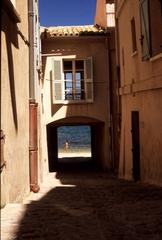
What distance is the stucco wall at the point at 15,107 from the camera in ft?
27.0

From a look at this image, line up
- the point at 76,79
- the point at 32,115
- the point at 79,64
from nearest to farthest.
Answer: the point at 32,115 → the point at 76,79 → the point at 79,64

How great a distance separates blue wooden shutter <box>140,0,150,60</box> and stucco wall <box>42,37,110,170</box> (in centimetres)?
828

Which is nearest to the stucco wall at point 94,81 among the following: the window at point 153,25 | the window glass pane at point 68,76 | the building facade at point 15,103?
the window glass pane at point 68,76

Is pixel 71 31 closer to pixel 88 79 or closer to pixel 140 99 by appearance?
pixel 88 79

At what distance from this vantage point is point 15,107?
9.70 metres

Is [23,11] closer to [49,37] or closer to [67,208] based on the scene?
[67,208]

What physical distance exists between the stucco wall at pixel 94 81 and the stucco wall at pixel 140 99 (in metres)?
3.80

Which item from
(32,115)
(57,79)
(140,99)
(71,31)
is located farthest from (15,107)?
(71,31)

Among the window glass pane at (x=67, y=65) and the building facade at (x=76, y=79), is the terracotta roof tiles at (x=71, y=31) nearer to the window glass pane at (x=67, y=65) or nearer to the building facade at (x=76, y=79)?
the building facade at (x=76, y=79)

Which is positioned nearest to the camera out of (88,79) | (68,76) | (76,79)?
(88,79)

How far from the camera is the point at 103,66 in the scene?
69.5 ft

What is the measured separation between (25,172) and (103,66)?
10.6 metres

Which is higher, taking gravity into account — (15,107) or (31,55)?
(31,55)

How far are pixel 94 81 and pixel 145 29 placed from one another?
8.90 meters
